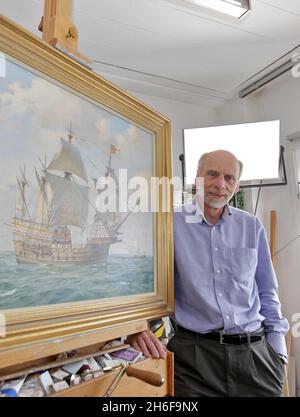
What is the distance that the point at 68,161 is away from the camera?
0.67 metres

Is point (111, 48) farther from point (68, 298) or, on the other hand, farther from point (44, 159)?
point (68, 298)

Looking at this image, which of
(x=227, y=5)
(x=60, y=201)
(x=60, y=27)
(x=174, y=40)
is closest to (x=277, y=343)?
(x=60, y=201)

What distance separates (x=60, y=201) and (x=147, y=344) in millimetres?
431

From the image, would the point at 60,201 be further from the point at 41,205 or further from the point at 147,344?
the point at 147,344

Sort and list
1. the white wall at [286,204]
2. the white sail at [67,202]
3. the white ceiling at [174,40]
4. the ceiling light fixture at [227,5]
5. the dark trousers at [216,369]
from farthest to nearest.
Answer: the white wall at [286,204] < the white ceiling at [174,40] < the ceiling light fixture at [227,5] < the dark trousers at [216,369] < the white sail at [67,202]

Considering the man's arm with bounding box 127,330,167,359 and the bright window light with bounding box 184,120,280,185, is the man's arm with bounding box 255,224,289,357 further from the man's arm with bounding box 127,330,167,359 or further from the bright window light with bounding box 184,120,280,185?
the bright window light with bounding box 184,120,280,185

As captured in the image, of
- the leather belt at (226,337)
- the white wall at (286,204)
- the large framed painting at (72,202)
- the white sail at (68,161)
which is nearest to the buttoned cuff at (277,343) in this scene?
the leather belt at (226,337)

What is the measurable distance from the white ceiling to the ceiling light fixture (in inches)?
2.8

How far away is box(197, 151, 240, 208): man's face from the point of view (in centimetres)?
113

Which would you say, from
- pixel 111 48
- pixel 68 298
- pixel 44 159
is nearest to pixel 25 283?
pixel 68 298

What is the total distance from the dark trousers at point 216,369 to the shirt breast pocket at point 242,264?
227 millimetres

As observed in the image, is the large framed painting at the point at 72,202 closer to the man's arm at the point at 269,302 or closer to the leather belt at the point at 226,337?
the leather belt at the point at 226,337

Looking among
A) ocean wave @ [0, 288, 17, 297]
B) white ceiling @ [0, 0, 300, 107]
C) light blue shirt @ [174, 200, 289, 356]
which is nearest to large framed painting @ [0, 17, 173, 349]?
ocean wave @ [0, 288, 17, 297]

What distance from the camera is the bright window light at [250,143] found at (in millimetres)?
1932
